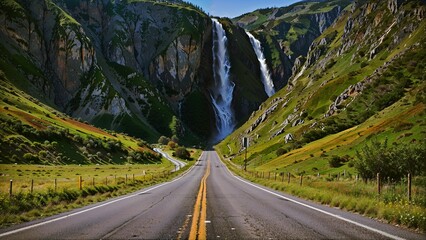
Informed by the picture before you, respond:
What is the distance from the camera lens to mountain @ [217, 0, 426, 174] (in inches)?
2160

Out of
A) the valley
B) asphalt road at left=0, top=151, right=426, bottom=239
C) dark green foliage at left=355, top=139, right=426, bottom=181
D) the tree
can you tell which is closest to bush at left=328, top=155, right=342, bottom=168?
the valley

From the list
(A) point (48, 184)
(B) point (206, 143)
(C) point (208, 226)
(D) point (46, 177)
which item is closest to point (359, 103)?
(D) point (46, 177)

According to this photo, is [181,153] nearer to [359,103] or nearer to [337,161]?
[359,103]

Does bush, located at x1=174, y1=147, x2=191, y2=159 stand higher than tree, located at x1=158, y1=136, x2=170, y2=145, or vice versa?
tree, located at x1=158, y1=136, x2=170, y2=145

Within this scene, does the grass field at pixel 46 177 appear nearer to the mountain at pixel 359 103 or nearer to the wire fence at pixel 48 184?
the wire fence at pixel 48 184

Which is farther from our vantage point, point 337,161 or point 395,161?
point 337,161

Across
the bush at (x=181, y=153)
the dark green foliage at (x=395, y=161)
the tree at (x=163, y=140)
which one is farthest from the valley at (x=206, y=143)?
the tree at (x=163, y=140)

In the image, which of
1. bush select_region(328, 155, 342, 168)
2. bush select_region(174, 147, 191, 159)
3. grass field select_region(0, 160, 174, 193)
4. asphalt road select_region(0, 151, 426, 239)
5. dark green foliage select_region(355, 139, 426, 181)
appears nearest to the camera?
asphalt road select_region(0, 151, 426, 239)

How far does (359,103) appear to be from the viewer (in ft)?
286

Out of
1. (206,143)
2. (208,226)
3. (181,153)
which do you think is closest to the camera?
(208,226)

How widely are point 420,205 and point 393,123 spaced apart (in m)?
46.0

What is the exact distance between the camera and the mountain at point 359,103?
54.9m

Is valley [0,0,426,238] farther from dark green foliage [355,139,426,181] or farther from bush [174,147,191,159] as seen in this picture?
bush [174,147,191,159]

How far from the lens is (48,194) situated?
1817 cm
